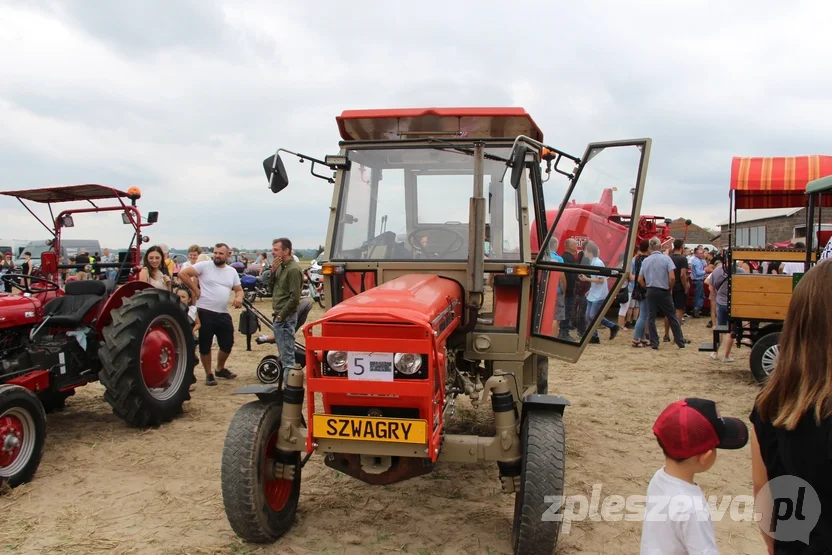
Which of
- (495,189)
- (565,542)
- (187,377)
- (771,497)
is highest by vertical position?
(495,189)

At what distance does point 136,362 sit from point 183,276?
225cm

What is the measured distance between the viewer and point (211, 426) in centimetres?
570

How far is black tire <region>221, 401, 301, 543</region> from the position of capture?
10.5ft

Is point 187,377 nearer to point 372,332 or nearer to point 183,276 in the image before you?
point 183,276

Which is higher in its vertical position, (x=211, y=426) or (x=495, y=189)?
(x=495, y=189)

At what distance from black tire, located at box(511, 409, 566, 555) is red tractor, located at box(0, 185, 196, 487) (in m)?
3.37

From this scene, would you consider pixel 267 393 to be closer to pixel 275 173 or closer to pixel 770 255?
pixel 275 173

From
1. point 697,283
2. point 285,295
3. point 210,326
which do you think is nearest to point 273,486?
point 285,295

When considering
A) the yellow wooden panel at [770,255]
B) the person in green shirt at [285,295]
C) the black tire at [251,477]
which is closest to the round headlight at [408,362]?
the black tire at [251,477]

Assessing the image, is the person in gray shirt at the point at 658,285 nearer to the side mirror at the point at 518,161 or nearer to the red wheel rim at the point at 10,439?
the side mirror at the point at 518,161

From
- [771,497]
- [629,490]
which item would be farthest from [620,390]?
[771,497]

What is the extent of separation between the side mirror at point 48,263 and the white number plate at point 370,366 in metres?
4.54

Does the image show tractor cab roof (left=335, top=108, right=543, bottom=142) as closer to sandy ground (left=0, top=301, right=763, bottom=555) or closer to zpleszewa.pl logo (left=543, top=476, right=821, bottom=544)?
sandy ground (left=0, top=301, right=763, bottom=555)

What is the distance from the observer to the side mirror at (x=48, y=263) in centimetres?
613
